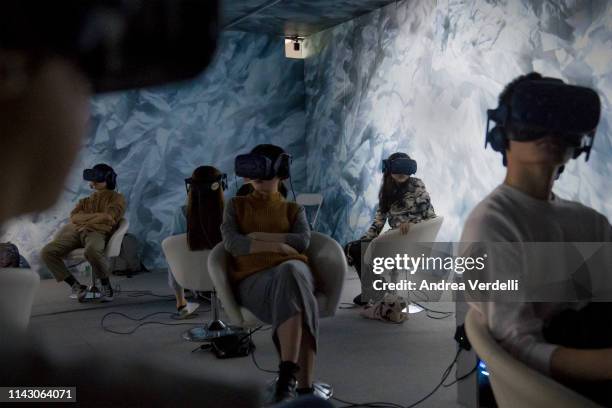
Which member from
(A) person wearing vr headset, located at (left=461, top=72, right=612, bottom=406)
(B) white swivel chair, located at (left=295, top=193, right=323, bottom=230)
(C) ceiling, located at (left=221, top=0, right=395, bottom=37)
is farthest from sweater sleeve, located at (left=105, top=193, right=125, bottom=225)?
(A) person wearing vr headset, located at (left=461, top=72, right=612, bottom=406)

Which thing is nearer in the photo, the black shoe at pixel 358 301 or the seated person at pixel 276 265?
the seated person at pixel 276 265

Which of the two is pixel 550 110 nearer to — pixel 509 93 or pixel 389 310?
pixel 509 93

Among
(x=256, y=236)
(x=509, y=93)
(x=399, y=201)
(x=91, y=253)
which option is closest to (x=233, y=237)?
(x=256, y=236)

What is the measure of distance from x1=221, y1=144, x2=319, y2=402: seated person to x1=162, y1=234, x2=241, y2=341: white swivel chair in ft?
3.04

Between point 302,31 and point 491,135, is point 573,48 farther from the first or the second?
point 302,31

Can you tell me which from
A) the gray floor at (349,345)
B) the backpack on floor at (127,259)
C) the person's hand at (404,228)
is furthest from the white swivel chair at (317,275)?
the backpack on floor at (127,259)

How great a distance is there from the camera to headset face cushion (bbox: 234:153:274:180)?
2.54m

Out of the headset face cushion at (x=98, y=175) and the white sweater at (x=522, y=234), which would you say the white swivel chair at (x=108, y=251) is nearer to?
the headset face cushion at (x=98, y=175)

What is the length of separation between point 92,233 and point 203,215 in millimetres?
1605

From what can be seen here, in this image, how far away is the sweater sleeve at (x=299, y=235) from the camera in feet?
8.20

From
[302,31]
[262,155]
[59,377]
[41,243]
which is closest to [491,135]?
[59,377]

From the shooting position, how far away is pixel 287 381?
2.27m

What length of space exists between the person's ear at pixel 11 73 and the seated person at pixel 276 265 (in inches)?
81.0

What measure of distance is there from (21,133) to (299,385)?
2.29m
